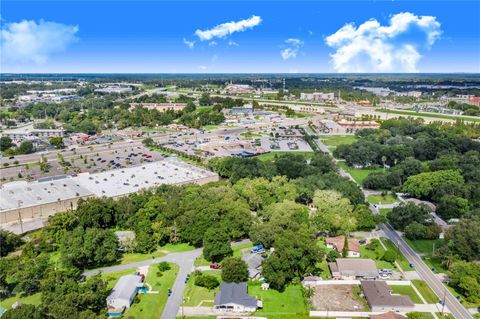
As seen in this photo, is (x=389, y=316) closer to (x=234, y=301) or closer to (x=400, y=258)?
(x=400, y=258)

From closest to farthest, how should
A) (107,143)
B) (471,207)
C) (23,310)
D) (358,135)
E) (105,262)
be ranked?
(23,310) < (105,262) < (471,207) < (107,143) < (358,135)

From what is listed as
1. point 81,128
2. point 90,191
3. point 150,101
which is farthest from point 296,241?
point 150,101

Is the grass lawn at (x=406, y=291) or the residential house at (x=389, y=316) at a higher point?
the residential house at (x=389, y=316)

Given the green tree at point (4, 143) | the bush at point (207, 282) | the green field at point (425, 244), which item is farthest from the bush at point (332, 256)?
the green tree at point (4, 143)

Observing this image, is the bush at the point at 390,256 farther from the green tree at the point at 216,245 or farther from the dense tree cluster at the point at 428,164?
the green tree at the point at 216,245

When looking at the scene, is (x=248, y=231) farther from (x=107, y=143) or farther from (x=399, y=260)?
(x=107, y=143)
